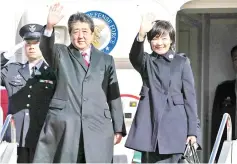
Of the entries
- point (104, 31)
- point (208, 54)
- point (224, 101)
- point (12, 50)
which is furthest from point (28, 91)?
point (208, 54)

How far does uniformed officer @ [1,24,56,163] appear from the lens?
4.98 metres

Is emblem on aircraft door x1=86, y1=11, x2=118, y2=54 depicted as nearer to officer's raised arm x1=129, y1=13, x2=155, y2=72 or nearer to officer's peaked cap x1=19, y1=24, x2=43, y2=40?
officer's peaked cap x1=19, y1=24, x2=43, y2=40

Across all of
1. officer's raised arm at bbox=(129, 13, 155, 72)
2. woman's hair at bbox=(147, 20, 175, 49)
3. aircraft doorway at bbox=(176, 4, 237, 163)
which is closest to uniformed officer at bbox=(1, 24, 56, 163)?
officer's raised arm at bbox=(129, 13, 155, 72)

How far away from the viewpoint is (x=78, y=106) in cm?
449

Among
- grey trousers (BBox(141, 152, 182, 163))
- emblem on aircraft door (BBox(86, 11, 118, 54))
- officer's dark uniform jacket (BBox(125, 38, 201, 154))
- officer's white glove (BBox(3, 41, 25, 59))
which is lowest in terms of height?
grey trousers (BBox(141, 152, 182, 163))

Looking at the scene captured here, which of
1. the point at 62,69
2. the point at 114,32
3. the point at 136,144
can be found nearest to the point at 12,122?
the point at 62,69

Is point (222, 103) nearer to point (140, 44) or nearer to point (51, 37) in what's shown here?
point (140, 44)

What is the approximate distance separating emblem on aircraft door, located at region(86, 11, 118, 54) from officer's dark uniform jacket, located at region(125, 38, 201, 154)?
2.81 ft

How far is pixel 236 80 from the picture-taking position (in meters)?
6.59

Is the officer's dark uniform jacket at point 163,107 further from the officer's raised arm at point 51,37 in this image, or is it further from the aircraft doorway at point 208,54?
the aircraft doorway at point 208,54

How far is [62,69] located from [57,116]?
0.29 m

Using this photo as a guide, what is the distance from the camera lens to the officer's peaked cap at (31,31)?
5102 millimetres

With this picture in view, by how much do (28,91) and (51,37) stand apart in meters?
0.74

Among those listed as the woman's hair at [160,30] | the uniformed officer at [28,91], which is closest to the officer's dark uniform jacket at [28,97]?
the uniformed officer at [28,91]
